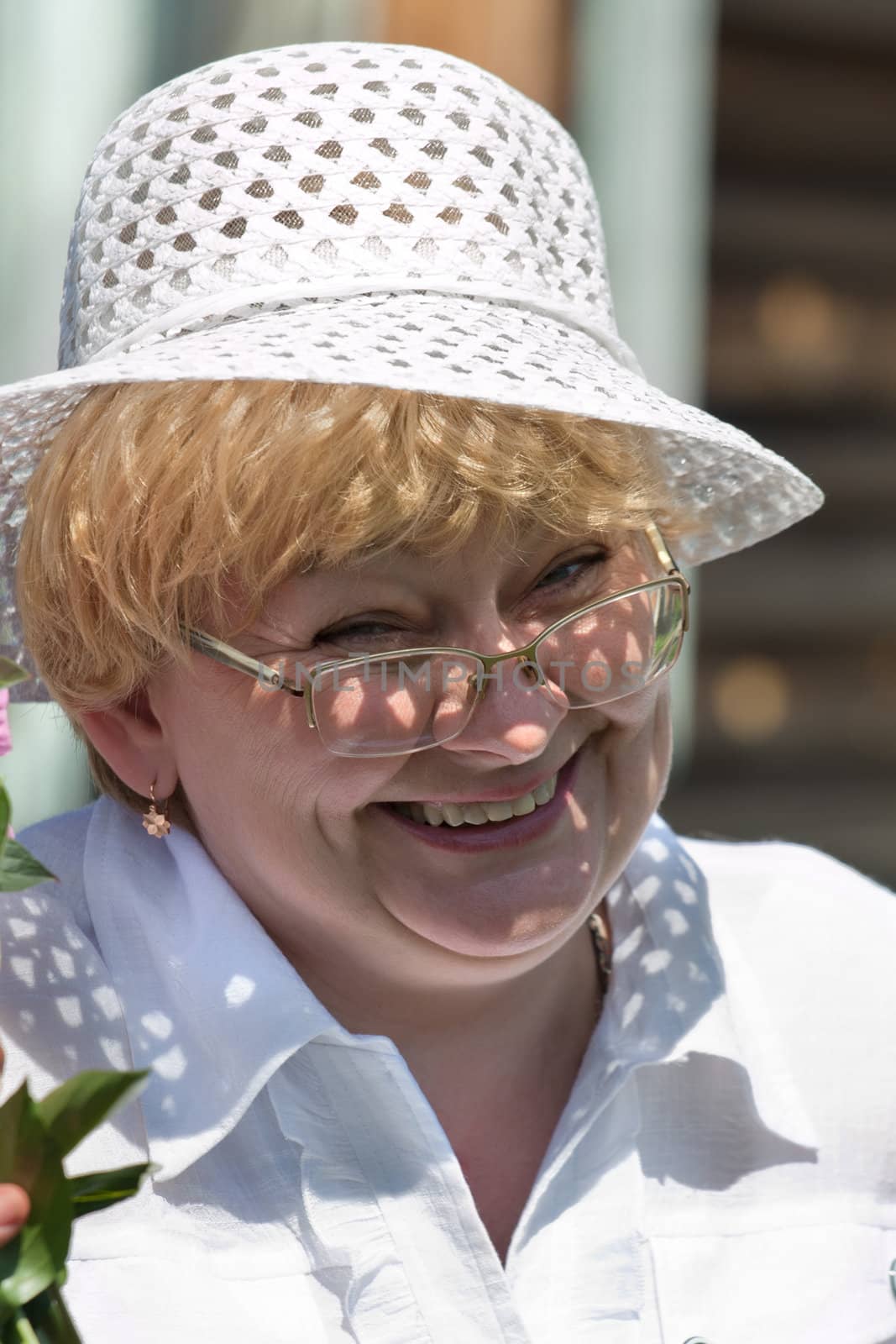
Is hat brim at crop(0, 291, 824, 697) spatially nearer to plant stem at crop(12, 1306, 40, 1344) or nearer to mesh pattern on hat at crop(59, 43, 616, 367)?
mesh pattern on hat at crop(59, 43, 616, 367)

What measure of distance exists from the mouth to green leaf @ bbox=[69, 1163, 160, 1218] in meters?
0.54

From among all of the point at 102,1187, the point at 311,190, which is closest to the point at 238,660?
the point at 311,190

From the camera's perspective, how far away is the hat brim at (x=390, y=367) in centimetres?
123

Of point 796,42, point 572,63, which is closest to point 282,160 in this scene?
point 572,63

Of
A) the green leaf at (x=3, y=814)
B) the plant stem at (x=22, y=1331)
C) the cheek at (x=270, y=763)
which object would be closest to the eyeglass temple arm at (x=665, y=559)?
the cheek at (x=270, y=763)

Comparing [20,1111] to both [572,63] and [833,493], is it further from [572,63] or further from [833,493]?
[833,493]

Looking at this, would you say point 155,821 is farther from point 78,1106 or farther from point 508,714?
point 78,1106

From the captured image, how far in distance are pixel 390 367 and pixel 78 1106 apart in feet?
2.11

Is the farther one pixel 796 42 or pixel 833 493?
pixel 833 493

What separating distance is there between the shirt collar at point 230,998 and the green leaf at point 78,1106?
443 mm

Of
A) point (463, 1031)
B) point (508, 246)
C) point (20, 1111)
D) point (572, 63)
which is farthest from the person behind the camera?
point (572, 63)

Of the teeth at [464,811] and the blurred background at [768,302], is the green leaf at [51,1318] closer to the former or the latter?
the teeth at [464,811]

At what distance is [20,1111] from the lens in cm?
88

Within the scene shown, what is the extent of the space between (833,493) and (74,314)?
11.0 ft
